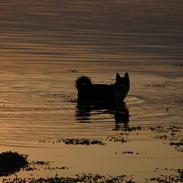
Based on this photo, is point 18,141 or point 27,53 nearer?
point 18,141

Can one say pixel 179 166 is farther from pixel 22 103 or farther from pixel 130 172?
pixel 22 103

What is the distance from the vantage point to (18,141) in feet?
68.4

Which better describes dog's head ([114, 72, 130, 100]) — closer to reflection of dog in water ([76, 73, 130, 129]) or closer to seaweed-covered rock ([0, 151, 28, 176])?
reflection of dog in water ([76, 73, 130, 129])

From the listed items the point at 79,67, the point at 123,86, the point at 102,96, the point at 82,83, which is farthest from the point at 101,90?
the point at 79,67

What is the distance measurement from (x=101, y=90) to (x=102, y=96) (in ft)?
0.62

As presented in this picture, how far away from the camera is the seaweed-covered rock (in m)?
17.8

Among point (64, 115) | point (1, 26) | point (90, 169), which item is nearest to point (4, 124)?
point (64, 115)

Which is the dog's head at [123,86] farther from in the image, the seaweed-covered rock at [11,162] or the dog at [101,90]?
the seaweed-covered rock at [11,162]

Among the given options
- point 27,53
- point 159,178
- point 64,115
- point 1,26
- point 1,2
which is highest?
point 1,2

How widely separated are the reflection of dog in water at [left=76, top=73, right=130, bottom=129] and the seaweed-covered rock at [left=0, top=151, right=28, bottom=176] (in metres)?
8.05

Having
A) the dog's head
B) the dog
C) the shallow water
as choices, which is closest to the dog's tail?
the dog

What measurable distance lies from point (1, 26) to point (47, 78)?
21.1m

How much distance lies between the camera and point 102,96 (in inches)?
1158

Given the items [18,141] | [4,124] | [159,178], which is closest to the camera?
[159,178]
